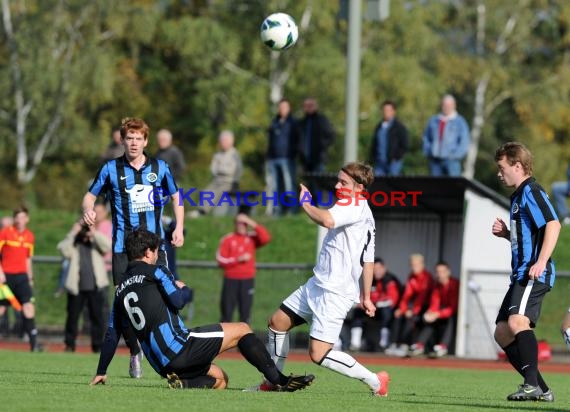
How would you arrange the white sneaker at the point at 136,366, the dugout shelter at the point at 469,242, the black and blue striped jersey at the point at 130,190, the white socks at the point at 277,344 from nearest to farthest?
1. the white socks at the point at 277,344
2. the black and blue striped jersey at the point at 130,190
3. the white sneaker at the point at 136,366
4. the dugout shelter at the point at 469,242

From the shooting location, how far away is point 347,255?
986 centimetres

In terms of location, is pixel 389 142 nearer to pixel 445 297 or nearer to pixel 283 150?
pixel 283 150

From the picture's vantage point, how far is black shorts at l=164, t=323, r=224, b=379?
379 inches

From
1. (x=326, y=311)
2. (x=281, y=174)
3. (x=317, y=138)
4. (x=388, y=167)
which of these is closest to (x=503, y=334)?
(x=326, y=311)

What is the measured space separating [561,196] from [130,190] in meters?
14.1

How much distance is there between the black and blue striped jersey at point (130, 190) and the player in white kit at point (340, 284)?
85.5 inches

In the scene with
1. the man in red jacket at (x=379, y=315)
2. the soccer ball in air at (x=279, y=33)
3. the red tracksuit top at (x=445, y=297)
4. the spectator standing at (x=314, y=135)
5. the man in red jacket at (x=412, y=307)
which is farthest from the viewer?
the spectator standing at (x=314, y=135)

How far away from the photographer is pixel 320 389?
36.3ft

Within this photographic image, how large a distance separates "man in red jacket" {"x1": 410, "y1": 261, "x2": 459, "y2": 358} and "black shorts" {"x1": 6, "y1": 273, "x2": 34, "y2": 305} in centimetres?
572

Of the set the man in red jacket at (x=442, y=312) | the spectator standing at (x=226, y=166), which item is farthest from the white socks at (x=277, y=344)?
the spectator standing at (x=226, y=166)

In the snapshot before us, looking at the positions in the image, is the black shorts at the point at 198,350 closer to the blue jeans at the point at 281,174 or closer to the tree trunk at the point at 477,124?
the blue jeans at the point at 281,174

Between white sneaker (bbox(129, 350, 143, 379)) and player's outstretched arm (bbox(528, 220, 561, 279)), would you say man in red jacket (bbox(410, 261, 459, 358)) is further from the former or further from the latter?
player's outstretched arm (bbox(528, 220, 561, 279))

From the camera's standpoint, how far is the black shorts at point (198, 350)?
9617 millimetres

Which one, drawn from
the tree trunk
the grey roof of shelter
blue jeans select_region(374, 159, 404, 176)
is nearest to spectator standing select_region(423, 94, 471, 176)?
blue jeans select_region(374, 159, 404, 176)
